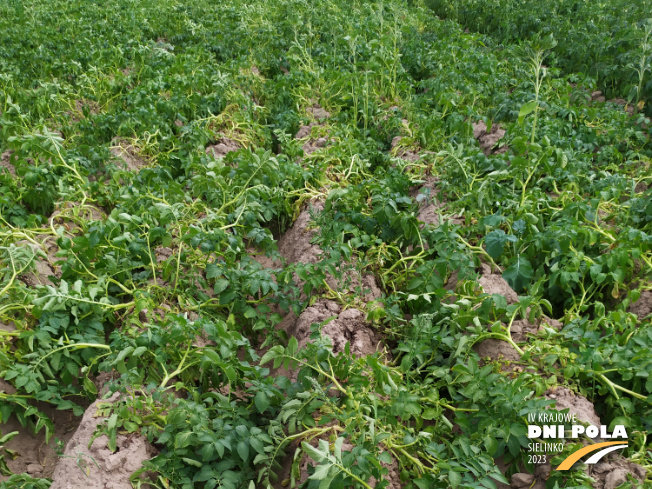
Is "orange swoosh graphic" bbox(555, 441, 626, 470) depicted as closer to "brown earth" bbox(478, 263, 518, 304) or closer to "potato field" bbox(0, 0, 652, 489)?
"potato field" bbox(0, 0, 652, 489)

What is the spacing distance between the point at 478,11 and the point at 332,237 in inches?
329

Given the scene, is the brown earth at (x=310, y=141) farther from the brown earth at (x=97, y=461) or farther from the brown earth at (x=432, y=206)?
the brown earth at (x=97, y=461)

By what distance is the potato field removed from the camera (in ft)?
8.96

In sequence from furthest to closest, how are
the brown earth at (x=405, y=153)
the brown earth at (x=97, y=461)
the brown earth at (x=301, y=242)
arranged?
the brown earth at (x=405, y=153), the brown earth at (x=301, y=242), the brown earth at (x=97, y=461)

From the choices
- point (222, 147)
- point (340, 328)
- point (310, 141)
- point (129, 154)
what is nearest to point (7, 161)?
point (129, 154)

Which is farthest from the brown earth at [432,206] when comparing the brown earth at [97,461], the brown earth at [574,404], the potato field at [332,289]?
the brown earth at [97,461]

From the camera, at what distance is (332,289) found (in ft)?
12.7

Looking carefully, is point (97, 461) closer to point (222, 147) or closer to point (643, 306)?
point (643, 306)

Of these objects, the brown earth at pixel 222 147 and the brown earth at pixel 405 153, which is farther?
the brown earth at pixel 222 147

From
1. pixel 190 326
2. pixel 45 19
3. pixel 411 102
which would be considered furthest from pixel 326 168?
pixel 45 19

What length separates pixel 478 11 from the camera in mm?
10570

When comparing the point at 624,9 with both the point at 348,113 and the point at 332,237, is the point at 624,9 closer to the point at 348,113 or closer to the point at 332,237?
the point at 348,113

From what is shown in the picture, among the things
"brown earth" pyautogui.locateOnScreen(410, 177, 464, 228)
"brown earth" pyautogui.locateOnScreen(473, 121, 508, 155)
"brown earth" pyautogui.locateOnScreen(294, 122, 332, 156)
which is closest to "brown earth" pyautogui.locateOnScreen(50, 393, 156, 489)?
"brown earth" pyautogui.locateOnScreen(410, 177, 464, 228)

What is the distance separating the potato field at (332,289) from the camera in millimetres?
2732
